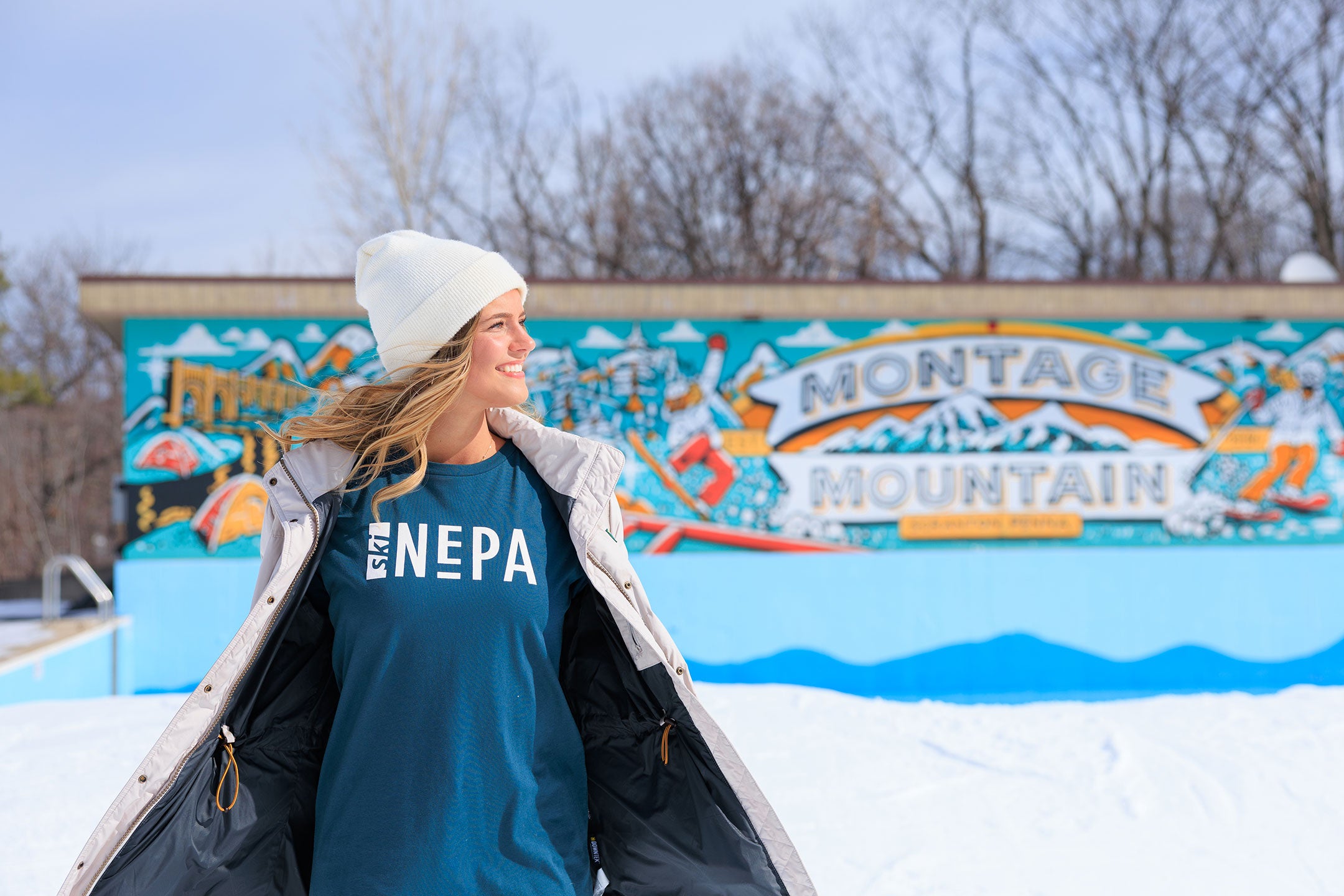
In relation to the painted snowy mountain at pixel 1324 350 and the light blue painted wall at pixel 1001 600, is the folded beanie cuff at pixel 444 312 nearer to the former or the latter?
the light blue painted wall at pixel 1001 600

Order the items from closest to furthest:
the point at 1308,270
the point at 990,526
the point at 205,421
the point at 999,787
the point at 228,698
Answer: the point at 228,698 < the point at 999,787 < the point at 205,421 < the point at 990,526 < the point at 1308,270

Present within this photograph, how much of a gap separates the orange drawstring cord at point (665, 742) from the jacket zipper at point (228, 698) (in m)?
0.63

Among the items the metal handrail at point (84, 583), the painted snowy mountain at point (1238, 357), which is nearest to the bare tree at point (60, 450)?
the metal handrail at point (84, 583)

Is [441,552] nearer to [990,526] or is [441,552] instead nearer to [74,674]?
[74,674]

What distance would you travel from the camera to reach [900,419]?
820 centimetres

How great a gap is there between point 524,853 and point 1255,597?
Answer: 8328 millimetres

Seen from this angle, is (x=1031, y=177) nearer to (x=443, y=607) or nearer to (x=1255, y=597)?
(x=1255, y=597)

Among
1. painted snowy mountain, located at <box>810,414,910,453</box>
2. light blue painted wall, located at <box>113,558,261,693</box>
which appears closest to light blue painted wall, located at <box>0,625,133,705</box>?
light blue painted wall, located at <box>113,558,261,693</box>

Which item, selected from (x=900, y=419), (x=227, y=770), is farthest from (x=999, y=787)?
(x=900, y=419)

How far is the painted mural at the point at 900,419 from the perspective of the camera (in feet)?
25.3

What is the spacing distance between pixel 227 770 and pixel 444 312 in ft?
2.63

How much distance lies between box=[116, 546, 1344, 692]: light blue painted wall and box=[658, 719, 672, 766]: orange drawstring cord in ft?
19.5

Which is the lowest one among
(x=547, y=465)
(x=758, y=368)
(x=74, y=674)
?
(x=74, y=674)

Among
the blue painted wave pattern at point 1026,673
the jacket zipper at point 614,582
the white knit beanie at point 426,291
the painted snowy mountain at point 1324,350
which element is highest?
the painted snowy mountain at point 1324,350
